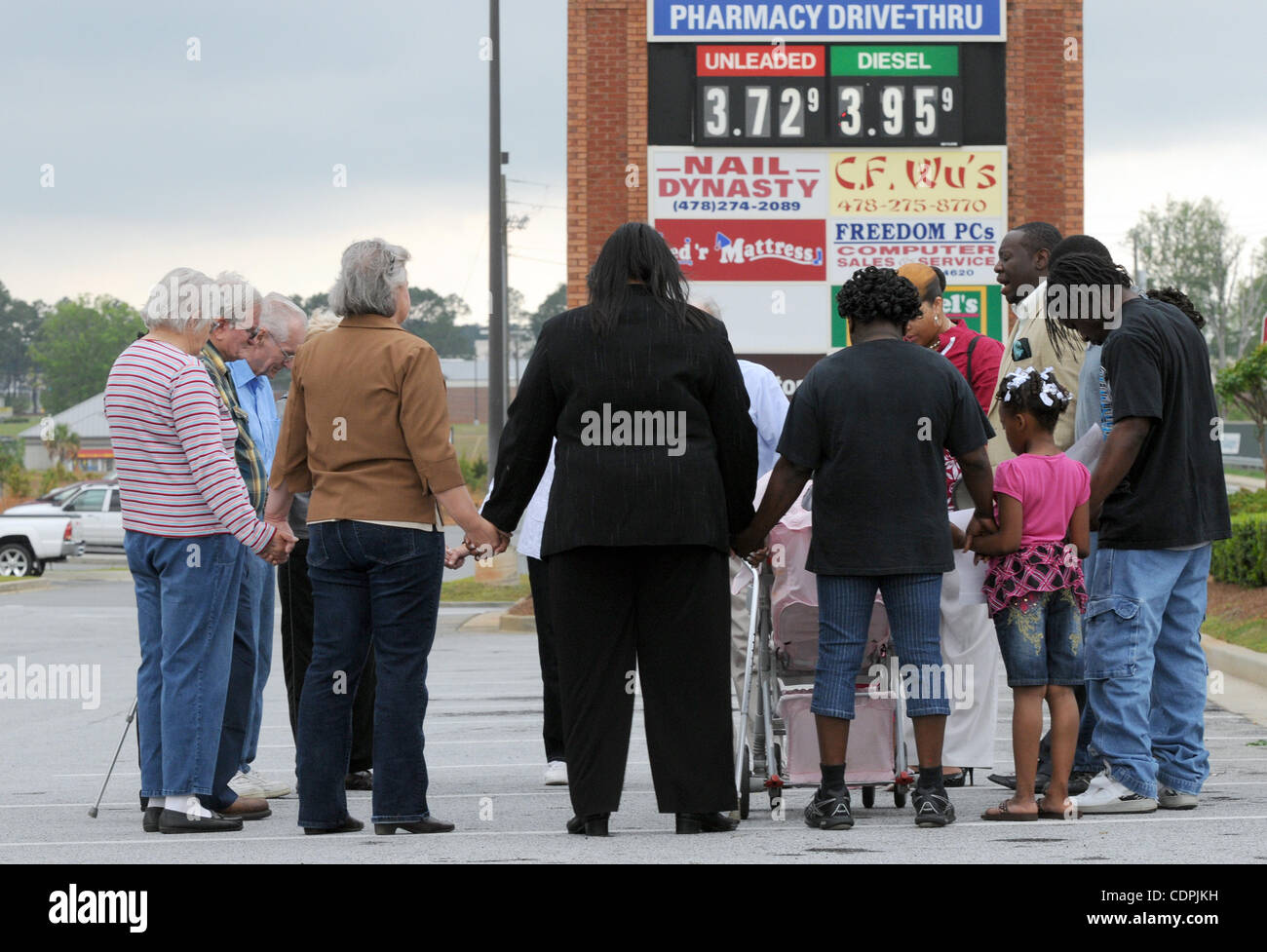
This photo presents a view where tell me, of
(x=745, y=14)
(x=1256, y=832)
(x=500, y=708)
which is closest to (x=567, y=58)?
(x=745, y=14)

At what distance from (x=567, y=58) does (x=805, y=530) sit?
45.3 ft

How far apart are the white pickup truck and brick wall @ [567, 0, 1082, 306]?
17.6 meters

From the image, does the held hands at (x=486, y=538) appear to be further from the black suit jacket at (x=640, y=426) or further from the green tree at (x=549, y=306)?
the green tree at (x=549, y=306)

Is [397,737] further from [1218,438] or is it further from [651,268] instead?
[1218,438]

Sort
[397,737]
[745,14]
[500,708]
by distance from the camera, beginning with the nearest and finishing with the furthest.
→ [397,737], [500,708], [745,14]

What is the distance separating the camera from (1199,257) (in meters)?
95.8

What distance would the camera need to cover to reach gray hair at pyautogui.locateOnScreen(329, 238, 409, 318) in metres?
6.04

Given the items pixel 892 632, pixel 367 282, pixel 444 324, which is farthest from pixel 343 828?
pixel 444 324

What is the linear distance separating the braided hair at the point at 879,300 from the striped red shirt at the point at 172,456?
2.35m

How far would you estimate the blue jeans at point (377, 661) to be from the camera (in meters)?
5.94

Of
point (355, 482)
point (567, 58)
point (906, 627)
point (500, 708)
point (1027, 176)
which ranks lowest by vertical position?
point (500, 708)

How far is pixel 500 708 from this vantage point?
11.7 meters

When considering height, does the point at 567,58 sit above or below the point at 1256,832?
above

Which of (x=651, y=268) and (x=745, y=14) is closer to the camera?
(x=651, y=268)
